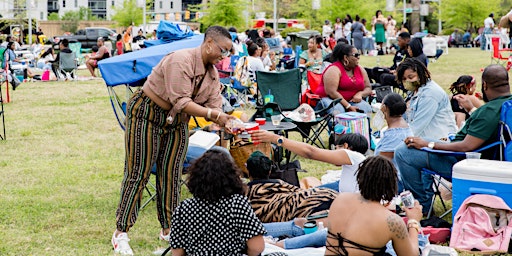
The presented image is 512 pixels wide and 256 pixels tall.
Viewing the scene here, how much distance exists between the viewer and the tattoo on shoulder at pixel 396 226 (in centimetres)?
397

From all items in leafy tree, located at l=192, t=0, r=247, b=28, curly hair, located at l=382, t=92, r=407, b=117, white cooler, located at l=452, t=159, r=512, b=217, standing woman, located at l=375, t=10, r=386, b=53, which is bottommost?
white cooler, located at l=452, t=159, r=512, b=217

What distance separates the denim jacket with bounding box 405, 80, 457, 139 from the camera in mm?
6777

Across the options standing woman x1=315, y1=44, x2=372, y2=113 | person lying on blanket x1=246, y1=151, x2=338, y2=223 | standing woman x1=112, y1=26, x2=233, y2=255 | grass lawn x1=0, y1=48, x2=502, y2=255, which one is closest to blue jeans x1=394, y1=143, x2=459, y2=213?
person lying on blanket x1=246, y1=151, x2=338, y2=223

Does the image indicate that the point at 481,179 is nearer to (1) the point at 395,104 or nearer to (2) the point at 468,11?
(1) the point at 395,104

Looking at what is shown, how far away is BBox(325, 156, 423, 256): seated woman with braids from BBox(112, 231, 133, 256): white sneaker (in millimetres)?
1766

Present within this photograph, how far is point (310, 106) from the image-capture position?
9391 millimetres

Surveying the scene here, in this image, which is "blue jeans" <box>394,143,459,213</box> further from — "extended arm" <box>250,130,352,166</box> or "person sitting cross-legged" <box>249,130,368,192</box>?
"extended arm" <box>250,130,352,166</box>

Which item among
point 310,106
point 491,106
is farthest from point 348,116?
point 491,106

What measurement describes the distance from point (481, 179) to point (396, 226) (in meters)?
1.58

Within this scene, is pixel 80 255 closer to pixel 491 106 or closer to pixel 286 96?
pixel 491 106

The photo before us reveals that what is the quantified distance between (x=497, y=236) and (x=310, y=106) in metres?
4.37

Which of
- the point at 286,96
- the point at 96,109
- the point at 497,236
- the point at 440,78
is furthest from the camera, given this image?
the point at 440,78

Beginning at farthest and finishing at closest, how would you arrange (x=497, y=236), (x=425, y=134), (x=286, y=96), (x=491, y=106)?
1. (x=286, y=96)
2. (x=425, y=134)
3. (x=491, y=106)
4. (x=497, y=236)

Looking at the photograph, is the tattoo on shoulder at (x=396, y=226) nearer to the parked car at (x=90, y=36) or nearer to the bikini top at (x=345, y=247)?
the bikini top at (x=345, y=247)
